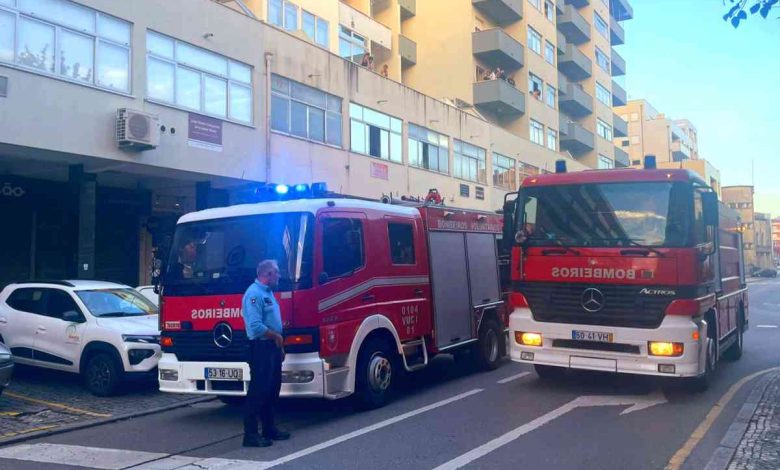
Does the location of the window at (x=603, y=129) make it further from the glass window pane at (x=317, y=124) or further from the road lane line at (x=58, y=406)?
the road lane line at (x=58, y=406)

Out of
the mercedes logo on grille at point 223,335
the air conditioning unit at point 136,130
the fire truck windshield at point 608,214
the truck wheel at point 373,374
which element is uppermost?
the air conditioning unit at point 136,130

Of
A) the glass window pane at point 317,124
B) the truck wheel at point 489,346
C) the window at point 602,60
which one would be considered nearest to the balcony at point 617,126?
the window at point 602,60

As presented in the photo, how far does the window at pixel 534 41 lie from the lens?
132 feet

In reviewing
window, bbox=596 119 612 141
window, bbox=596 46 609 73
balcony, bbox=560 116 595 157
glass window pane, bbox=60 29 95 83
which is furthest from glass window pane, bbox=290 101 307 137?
window, bbox=596 46 609 73

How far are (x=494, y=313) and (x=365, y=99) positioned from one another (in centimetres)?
1363

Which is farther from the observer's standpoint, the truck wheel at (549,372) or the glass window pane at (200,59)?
the glass window pane at (200,59)

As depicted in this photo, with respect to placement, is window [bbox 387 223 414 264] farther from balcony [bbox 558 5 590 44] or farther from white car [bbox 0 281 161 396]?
balcony [bbox 558 5 590 44]

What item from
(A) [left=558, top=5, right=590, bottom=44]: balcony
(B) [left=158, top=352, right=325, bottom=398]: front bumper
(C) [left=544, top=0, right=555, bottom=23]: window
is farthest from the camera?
(A) [left=558, top=5, right=590, bottom=44]: balcony

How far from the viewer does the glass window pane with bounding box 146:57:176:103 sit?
16.0 m

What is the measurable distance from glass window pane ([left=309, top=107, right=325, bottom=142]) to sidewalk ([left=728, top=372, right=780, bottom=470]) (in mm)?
15424

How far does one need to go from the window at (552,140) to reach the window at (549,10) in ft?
23.6

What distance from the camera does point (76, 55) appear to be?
14406 mm

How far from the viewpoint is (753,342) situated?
16172 mm

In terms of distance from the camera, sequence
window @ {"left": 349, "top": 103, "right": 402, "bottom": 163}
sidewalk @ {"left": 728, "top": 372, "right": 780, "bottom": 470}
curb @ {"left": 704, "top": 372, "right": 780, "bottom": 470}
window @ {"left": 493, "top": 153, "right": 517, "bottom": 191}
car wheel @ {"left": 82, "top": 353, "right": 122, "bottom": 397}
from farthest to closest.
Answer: window @ {"left": 493, "top": 153, "right": 517, "bottom": 191} < window @ {"left": 349, "top": 103, "right": 402, "bottom": 163} < car wheel @ {"left": 82, "top": 353, "right": 122, "bottom": 397} < curb @ {"left": 704, "top": 372, "right": 780, "bottom": 470} < sidewalk @ {"left": 728, "top": 372, "right": 780, "bottom": 470}
